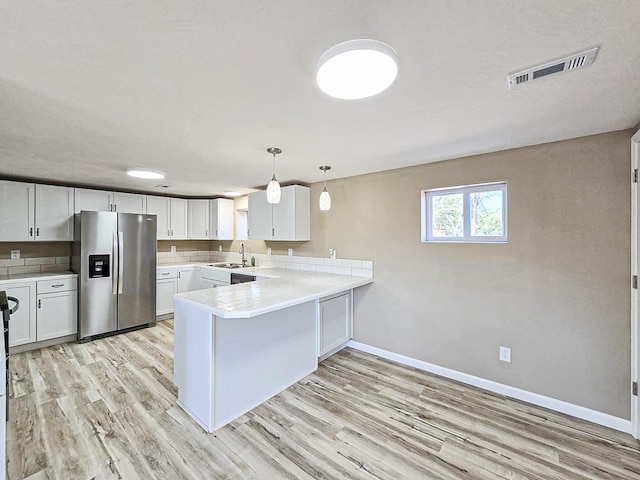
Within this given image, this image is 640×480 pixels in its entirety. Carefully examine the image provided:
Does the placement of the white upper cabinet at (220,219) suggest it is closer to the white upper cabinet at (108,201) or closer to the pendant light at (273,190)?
the white upper cabinet at (108,201)

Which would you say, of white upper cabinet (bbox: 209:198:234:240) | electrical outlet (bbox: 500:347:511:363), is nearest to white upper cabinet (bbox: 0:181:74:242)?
white upper cabinet (bbox: 209:198:234:240)

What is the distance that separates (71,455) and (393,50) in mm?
2919

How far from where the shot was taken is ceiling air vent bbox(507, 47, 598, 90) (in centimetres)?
120

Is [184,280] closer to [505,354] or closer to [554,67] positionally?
[505,354]

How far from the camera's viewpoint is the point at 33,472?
5.49 feet

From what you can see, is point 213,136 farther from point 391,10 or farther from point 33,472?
point 33,472

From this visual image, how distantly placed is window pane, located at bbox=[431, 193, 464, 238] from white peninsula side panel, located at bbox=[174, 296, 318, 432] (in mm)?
1730

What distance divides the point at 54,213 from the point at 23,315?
4.35 feet

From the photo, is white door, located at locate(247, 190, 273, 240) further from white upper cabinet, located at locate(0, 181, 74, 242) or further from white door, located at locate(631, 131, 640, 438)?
white door, located at locate(631, 131, 640, 438)

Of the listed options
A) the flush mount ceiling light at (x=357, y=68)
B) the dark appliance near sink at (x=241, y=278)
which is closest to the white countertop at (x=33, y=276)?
the dark appliance near sink at (x=241, y=278)

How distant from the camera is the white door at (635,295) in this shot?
1952 millimetres

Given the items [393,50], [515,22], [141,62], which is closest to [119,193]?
[141,62]

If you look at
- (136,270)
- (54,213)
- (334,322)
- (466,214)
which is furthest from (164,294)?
(466,214)

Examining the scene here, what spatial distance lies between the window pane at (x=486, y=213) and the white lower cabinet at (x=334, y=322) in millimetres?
1583
